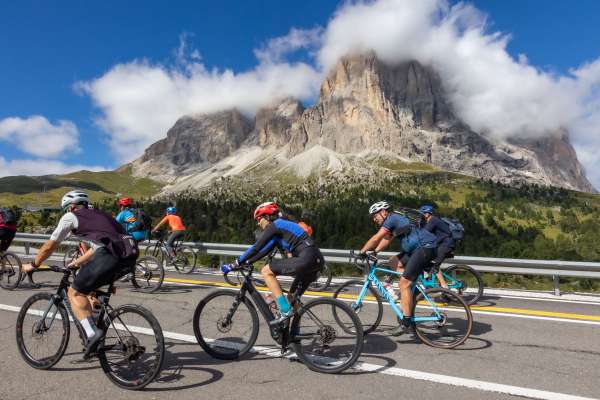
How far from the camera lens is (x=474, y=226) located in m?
122

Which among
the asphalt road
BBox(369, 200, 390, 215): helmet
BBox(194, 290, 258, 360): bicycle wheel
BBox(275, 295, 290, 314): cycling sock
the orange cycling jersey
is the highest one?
BBox(369, 200, 390, 215): helmet

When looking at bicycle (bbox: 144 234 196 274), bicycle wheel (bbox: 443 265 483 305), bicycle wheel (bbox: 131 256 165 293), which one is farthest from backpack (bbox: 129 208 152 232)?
bicycle wheel (bbox: 443 265 483 305)

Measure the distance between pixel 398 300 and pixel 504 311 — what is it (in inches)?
134

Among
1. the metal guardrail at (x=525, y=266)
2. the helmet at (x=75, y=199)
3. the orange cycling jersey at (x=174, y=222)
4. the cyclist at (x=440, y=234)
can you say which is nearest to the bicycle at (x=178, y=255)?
the orange cycling jersey at (x=174, y=222)

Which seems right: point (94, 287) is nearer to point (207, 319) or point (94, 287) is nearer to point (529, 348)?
point (207, 319)

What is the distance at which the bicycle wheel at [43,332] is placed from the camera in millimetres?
5570

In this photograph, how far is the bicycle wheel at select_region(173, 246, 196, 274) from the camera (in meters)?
15.1

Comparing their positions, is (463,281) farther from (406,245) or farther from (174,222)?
(174,222)

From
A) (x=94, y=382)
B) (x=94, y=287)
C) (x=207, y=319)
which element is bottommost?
(x=94, y=382)

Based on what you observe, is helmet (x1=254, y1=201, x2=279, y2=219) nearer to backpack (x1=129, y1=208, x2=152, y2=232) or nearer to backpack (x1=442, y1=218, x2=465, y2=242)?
backpack (x1=442, y1=218, x2=465, y2=242)

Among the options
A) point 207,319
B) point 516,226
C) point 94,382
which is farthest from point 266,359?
point 516,226

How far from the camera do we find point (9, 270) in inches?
448

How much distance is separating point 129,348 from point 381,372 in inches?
124

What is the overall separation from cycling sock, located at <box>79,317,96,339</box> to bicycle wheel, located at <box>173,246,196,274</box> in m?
9.95
